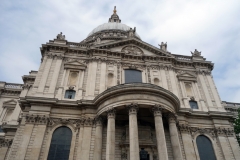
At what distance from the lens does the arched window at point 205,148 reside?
19.5 metres

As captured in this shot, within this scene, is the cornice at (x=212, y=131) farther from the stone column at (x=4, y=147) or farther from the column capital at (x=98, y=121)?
the stone column at (x=4, y=147)

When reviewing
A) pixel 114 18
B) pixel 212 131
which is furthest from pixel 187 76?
pixel 114 18

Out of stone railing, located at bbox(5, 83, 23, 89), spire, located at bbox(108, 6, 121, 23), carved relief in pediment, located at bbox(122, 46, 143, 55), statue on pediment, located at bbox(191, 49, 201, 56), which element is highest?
spire, located at bbox(108, 6, 121, 23)

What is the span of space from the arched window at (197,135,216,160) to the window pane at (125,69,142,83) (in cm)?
910

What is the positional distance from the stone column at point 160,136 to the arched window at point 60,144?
7863 millimetres

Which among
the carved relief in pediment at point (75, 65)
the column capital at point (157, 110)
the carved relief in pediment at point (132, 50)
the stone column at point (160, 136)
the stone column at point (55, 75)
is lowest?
the stone column at point (160, 136)

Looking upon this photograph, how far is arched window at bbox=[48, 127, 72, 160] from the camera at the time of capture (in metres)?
17.2

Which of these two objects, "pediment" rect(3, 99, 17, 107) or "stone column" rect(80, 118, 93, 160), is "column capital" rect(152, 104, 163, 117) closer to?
"stone column" rect(80, 118, 93, 160)

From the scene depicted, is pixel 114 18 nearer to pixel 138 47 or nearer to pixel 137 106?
pixel 138 47

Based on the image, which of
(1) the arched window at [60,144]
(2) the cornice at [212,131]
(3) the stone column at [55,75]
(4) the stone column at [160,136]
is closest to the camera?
(4) the stone column at [160,136]

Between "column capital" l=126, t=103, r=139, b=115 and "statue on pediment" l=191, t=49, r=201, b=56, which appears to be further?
"statue on pediment" l=191, t=49, r=201, b=56

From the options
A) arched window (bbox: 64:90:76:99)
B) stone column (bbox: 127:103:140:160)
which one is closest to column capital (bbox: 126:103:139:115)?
stone column (bbox: 127:103:140:160)

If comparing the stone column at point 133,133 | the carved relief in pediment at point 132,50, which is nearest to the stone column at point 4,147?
the stone column at point 133,133

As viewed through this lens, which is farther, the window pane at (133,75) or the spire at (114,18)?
the spire at (114,18)
